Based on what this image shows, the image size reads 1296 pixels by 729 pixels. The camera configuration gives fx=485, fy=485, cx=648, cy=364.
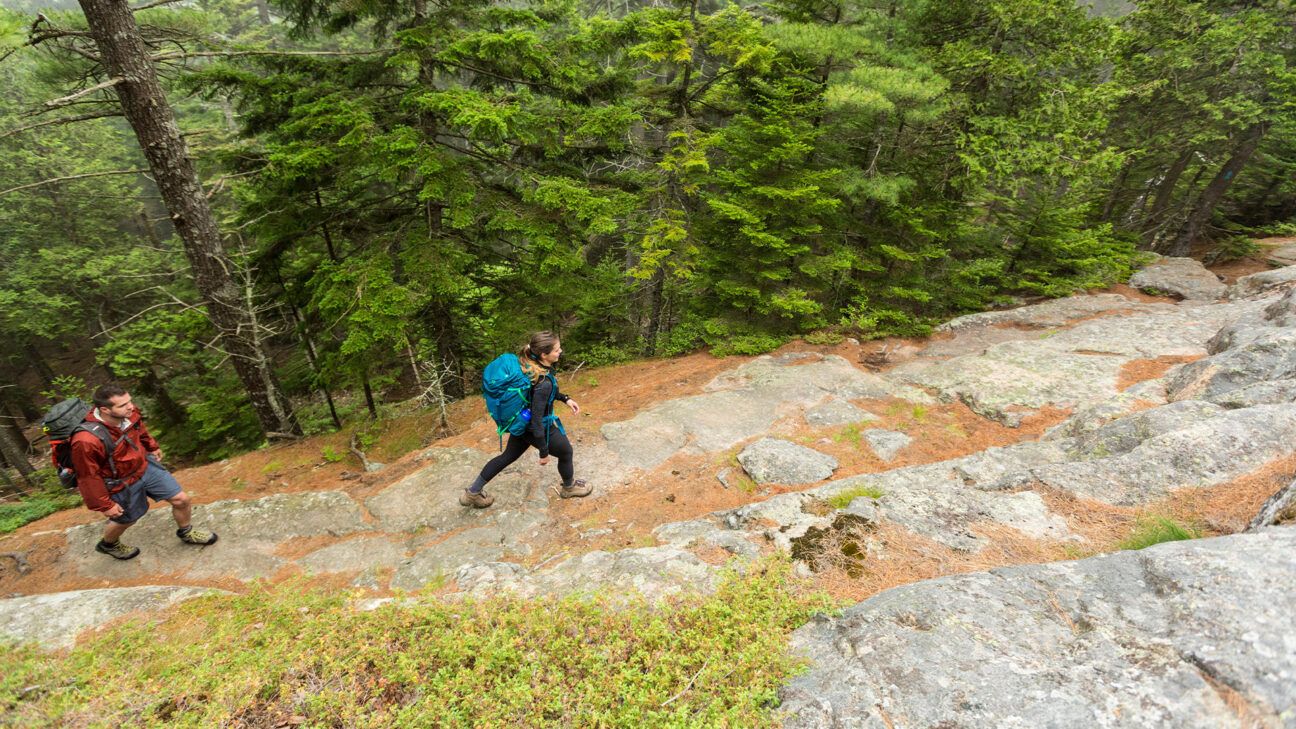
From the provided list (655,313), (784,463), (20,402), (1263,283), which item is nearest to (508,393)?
(784,463)

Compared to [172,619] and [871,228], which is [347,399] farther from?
[871,228]

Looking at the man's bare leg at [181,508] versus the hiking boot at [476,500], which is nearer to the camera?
the man's bare leg at [181,508]

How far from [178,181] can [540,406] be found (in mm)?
6669

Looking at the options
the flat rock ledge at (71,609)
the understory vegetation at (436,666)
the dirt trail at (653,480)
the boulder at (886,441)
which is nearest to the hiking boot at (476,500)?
the dirt trail at (653,480)

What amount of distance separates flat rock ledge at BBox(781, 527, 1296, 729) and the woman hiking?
327 centimetres

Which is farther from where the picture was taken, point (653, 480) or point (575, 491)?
point (653, 480)

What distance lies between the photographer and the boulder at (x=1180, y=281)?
1254cm

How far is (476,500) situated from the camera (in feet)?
20.7

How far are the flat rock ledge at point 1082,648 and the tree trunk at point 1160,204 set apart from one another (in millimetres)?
21287

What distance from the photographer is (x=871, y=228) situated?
12.3 meters

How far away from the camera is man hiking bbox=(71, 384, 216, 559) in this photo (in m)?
4.62

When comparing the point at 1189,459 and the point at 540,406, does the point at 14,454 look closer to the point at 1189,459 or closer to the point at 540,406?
the point at 540,406

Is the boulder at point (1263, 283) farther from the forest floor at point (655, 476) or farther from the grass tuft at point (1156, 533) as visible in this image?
the grass tuft at point (1156, 533)

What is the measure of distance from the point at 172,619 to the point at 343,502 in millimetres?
2708
